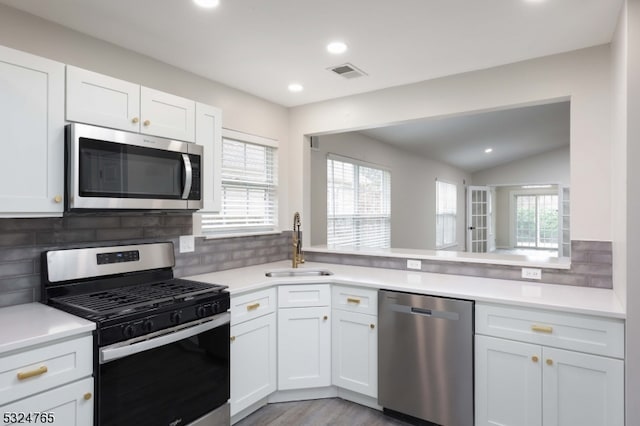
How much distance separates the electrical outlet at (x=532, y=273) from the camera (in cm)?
258

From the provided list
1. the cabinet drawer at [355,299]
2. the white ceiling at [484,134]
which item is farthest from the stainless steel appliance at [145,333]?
the white ceiling at [484,134]

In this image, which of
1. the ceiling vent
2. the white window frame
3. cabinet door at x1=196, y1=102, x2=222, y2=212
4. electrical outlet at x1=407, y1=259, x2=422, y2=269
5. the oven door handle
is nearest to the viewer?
the oven door handle

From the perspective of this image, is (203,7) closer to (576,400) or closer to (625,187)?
(625,187)

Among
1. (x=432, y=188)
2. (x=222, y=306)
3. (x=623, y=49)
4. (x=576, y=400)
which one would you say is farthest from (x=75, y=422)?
(x=432, y=188)

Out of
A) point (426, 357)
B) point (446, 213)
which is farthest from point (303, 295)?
point (446, 213)

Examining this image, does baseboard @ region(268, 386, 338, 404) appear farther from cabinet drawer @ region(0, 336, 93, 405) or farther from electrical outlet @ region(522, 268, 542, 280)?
electrical outlet @ region(522, 268, 542, 280)

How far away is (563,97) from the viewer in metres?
2.52

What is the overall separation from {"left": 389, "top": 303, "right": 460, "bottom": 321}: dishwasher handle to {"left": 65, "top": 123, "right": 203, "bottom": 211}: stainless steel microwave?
4.79 ft

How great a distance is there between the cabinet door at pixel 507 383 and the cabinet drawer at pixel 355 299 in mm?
702

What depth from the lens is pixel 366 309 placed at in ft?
8.59

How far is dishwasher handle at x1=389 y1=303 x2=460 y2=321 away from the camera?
2.24m

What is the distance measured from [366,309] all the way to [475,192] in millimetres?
Answer: 7118

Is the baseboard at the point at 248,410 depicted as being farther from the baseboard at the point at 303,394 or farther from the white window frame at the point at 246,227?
the white window frame at the point at 246,227

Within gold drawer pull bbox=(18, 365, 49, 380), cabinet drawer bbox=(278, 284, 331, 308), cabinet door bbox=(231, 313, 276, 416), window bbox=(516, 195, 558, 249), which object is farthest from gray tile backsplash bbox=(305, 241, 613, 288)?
window bbox=(516, 195, 558, 249)
